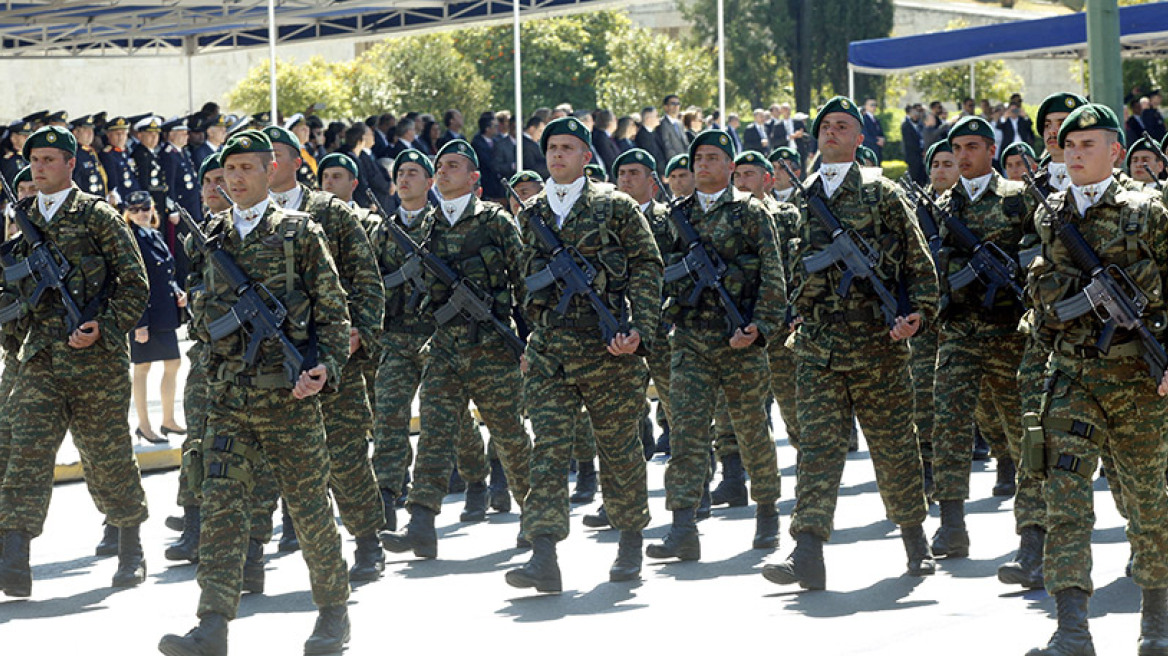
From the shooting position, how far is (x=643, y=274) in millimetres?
8367

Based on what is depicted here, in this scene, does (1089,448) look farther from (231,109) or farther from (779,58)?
(779,58)

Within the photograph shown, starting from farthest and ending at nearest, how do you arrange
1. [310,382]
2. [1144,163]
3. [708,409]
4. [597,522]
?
[1144,163], [597,522], [708,409], [310,382]

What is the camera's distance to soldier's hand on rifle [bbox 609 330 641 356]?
818 centimetres

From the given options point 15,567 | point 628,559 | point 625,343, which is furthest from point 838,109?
point 15,567

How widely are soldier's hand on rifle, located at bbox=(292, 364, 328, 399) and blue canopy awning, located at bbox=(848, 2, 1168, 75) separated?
23673 mm

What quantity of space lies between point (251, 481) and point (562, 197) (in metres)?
2.32

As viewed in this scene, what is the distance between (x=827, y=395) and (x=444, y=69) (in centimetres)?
4197

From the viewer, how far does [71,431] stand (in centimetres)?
853

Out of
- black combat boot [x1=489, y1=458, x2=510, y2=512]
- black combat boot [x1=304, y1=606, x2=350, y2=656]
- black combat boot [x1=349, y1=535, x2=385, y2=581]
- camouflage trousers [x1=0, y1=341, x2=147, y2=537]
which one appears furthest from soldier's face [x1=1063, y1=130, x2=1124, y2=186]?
black combat boot [x1=489, y1=458, x2=510, y2=512]

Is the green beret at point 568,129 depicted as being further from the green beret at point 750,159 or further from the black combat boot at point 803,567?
the green beret at point 750,159

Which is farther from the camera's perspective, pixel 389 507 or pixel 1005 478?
pixel 1005 478

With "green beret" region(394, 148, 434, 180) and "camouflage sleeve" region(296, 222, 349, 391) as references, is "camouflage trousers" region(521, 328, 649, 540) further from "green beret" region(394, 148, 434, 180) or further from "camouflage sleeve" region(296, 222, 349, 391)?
"green beret" region(394, 148, 434, 180)

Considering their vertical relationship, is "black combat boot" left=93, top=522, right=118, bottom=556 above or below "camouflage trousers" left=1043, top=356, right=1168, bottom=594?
below

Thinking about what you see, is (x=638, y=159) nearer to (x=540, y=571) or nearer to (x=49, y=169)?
(x=540, y=571)
